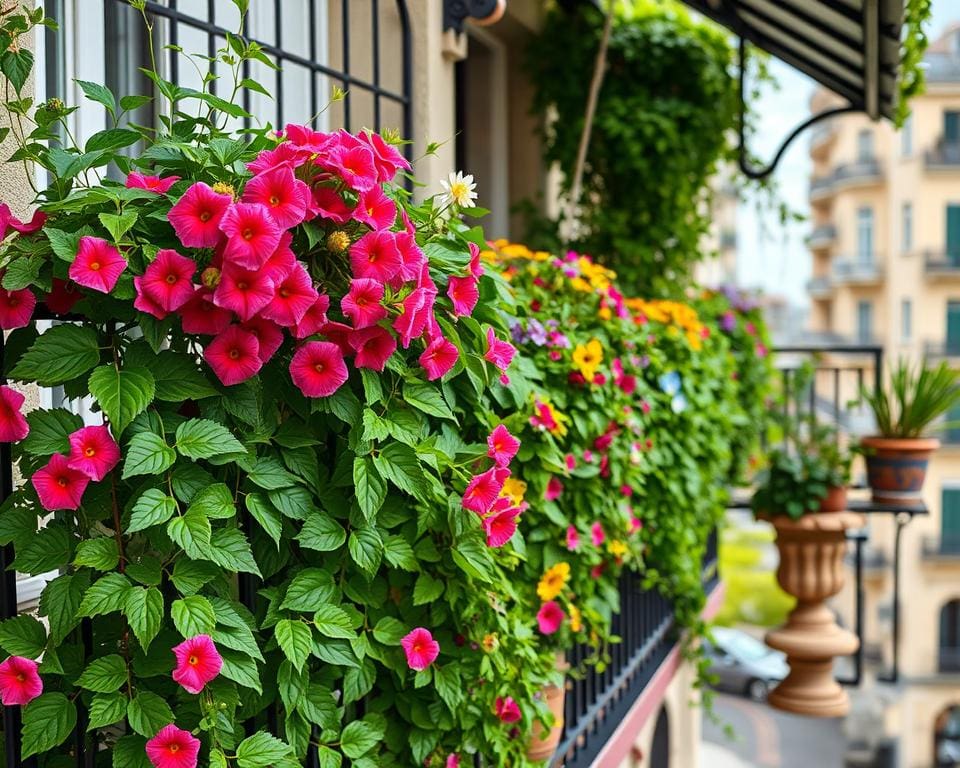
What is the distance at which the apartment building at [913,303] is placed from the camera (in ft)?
79.9

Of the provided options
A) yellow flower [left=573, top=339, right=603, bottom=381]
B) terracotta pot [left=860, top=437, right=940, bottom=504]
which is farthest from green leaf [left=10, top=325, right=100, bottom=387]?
terracotta pot [left=860, top=437, right=940, bottom=504]

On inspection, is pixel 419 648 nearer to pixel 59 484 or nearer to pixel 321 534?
pixel 321 534

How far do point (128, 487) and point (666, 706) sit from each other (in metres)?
4.13

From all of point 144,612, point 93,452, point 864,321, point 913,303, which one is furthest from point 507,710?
point 864,321

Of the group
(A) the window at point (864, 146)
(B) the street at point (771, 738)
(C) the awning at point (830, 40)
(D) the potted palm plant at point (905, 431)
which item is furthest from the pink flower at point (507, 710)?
(A) the window at point (864, 146)

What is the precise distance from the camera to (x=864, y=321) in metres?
28.9

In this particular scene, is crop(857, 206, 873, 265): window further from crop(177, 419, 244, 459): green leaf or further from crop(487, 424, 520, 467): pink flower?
crop(177, 419, 244, 459): green leaf

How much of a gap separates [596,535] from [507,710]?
73cm

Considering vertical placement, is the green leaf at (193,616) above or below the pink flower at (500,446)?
below

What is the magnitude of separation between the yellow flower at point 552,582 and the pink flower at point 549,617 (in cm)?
2

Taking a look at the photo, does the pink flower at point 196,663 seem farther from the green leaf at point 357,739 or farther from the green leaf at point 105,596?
the green leaf at point 357,739

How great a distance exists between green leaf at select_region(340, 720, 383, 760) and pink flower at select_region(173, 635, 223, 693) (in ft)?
1.07

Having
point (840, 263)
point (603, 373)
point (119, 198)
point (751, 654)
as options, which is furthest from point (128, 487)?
point (840, 263)

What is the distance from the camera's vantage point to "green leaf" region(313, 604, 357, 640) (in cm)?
139
